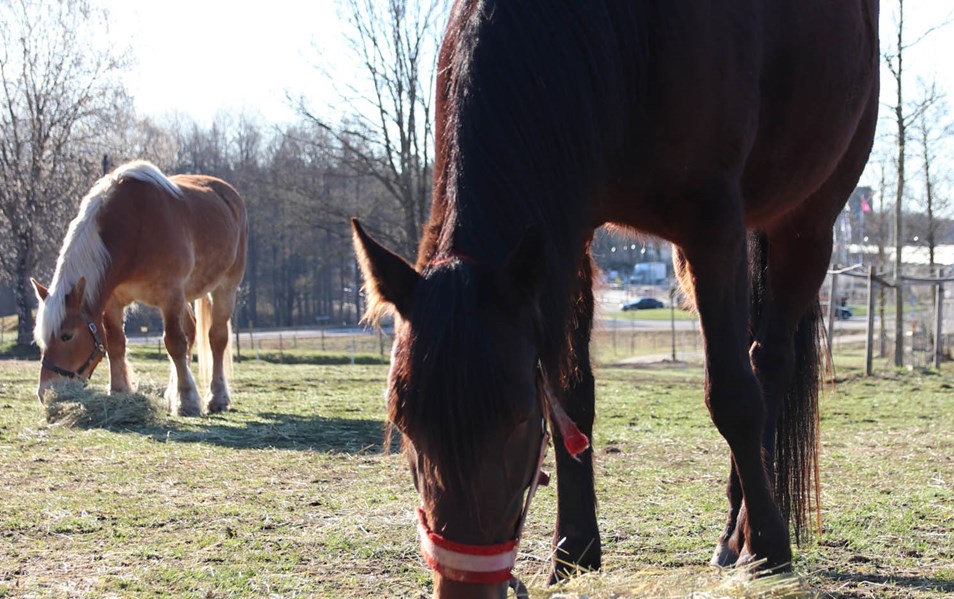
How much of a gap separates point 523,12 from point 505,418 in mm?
1240

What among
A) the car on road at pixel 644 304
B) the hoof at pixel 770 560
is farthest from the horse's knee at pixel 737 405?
the car on road at pixel 644 304

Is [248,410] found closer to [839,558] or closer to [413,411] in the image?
[839,558]

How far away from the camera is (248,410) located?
8.19m

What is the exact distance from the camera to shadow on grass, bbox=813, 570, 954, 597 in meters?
3.06

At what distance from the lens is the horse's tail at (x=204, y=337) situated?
888 centimetres

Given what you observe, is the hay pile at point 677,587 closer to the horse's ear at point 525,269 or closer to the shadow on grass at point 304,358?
the horse's ear at point 525,269

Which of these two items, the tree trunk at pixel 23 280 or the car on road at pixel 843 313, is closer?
the tree trunk at pixel 23 280

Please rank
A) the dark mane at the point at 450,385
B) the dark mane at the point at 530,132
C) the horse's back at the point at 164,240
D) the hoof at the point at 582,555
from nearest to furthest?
the dark mane at the point at 450,385, the dark mane at the point at 530,132, the hoof at the point at 582,555, the horse's back at the point at 164,240

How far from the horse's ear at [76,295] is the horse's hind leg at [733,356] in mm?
5596

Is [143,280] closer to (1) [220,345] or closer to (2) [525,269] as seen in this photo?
(1) [220,345]

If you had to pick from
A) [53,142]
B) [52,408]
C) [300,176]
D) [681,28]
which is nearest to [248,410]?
[52,408]

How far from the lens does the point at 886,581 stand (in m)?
3.16

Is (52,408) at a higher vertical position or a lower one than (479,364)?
lower

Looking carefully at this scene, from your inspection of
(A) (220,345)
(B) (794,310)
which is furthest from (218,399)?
(B) (794,310)
